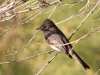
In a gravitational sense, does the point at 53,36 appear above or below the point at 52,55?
above

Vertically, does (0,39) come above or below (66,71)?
above

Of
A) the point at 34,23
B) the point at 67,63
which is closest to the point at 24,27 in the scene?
the point at 34,23

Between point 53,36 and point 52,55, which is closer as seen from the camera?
point 53,36

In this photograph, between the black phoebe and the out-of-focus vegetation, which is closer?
the black phoebe

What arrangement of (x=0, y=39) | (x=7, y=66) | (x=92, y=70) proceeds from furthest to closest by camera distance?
(x=0, y=39)
(x=7, y=66)
(x=92, y=70)

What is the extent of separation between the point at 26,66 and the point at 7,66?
0.61 metres

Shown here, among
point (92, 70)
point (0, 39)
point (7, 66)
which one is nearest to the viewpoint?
point (92, 70)

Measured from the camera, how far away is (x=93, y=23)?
10992mm

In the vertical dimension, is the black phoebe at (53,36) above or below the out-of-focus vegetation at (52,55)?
above

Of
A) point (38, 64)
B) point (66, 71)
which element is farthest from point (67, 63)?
point (38, 64)

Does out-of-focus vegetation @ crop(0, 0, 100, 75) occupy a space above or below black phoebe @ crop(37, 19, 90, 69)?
below

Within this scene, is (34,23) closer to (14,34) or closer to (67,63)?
(14,34)

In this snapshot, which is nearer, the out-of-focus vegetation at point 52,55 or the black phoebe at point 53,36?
the black phoebe at point 53,36

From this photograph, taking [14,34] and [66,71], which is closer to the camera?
[66,71]
